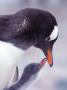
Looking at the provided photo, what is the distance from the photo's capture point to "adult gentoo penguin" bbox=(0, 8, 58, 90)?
481 mm

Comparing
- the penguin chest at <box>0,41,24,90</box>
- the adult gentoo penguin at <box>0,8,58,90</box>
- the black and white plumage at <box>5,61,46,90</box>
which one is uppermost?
the adult gentoo penguin at <box>0,8,58,90</box>

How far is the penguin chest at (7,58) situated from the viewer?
0.50 meters

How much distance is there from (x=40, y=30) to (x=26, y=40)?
3 centimetres

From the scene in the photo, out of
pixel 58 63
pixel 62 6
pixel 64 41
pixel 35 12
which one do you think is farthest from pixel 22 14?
pixel 62 6

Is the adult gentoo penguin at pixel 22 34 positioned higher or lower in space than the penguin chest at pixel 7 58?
higher

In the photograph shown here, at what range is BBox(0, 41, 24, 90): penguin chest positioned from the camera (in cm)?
50

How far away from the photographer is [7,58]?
1.65ft

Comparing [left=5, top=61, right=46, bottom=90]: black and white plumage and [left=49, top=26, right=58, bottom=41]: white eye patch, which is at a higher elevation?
[left=49, top=26, right=58, bottom=41]: white eye patch

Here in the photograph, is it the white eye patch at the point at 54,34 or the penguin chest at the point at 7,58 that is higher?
the white eye patch at the point at 54,34

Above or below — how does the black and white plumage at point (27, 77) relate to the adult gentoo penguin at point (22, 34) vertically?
below

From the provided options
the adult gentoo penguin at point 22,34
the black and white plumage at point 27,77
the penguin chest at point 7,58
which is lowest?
the black and white plumage at point 27,77

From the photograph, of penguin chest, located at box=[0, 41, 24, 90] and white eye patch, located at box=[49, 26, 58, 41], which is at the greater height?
white eye patch, located at box=[49, 26, 58, 41]

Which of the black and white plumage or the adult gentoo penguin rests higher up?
the adult gentoo penguin

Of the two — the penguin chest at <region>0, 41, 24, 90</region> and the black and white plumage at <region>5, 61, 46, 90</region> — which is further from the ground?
the penguin chest at <region>0, 41, 24, 90</region>
